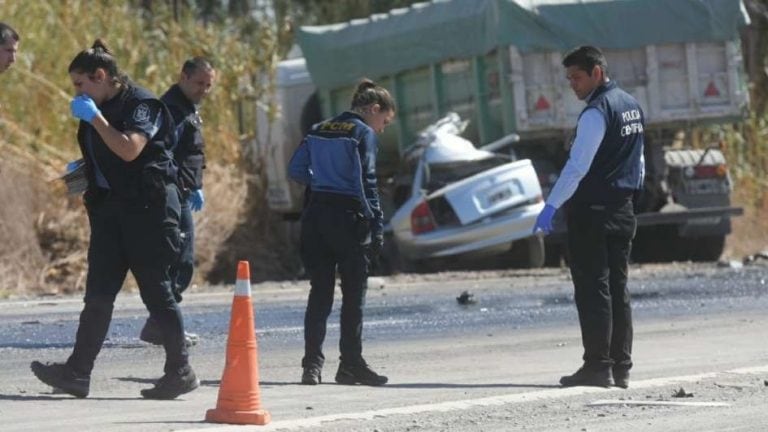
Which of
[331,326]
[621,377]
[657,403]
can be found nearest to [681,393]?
[657,403]

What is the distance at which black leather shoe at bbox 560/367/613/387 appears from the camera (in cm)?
966

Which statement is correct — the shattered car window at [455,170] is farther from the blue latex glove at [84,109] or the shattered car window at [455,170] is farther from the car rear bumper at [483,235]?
the blue latex glove at [84,109]

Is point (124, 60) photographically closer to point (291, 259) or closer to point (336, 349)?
point (291, 259)

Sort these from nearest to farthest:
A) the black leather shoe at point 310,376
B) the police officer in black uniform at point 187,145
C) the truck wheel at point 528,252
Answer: the black leather shoe at point 310,376 → the police officer in black uniform at point 187,145 → the truck wheel at point 528,252

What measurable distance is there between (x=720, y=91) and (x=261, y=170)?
6716 millimetres

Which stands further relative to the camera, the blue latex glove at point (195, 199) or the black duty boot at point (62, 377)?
the blue latex glove at point (195, 199)

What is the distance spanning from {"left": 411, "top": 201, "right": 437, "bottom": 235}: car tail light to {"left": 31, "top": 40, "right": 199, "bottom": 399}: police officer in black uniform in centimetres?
1125

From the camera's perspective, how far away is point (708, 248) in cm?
2258

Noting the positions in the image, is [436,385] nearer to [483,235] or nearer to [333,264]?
[333,264]

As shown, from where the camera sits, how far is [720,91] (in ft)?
70.6

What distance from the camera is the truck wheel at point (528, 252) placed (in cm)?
2080

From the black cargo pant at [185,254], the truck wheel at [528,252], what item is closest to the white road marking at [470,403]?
the black cargo pant at [185,254]

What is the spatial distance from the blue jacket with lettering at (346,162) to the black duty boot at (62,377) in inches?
69.2

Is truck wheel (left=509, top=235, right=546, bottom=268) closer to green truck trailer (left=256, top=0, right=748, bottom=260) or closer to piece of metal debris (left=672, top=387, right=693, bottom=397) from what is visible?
green truck trailer (left=256, top=0, right=748, bottom=260)
